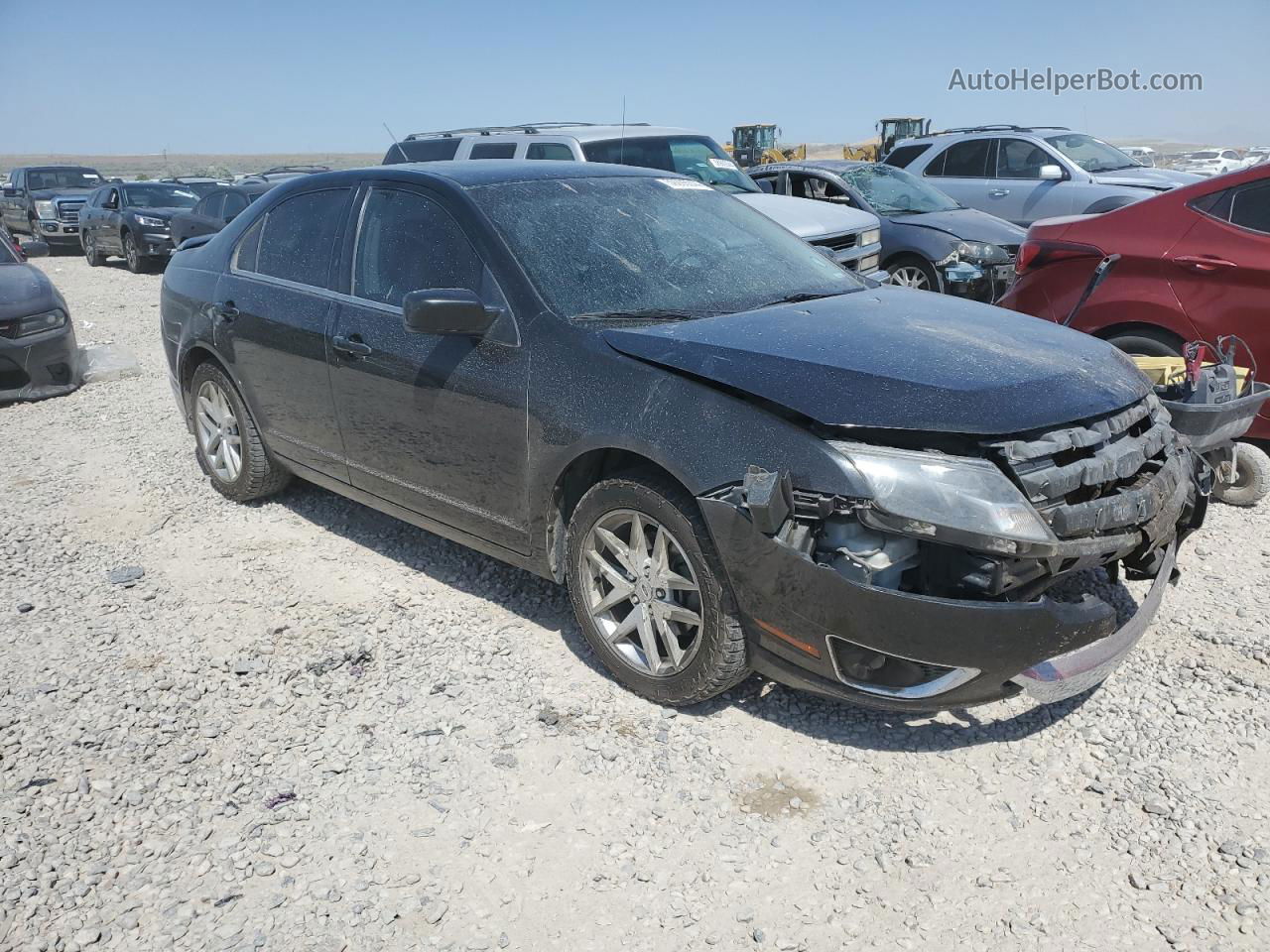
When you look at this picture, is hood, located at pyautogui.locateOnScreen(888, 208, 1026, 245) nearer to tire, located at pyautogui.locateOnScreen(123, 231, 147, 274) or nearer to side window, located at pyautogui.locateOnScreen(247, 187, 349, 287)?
side window, located at pyautogui.locateOnScreen(247, 187, 349, 287)

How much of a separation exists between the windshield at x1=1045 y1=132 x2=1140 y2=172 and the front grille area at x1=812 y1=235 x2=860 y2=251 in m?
5.32

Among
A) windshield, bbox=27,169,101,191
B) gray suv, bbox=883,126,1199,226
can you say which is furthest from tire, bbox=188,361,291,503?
windshield, bbox=27,169,101,191

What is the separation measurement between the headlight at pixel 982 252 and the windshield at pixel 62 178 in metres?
22.4

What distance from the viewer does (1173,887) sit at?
8.67 feet

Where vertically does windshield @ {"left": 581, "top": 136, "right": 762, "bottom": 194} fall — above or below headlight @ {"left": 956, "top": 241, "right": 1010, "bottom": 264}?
above

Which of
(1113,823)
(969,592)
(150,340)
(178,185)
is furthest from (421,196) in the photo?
(178,185)

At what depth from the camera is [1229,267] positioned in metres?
5.27

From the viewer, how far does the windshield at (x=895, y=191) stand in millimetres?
11375

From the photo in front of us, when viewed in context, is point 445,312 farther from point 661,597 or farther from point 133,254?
point 133,254

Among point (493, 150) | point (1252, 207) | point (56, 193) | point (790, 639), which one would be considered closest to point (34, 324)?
point (493, 150)

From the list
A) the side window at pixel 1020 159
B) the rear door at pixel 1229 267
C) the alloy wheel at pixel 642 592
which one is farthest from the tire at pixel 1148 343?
the side window at pixel 1020 159

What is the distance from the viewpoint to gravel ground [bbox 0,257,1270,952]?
2.61 meters

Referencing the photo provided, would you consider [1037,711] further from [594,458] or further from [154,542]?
[154,542]

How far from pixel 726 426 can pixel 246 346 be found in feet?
9.79
